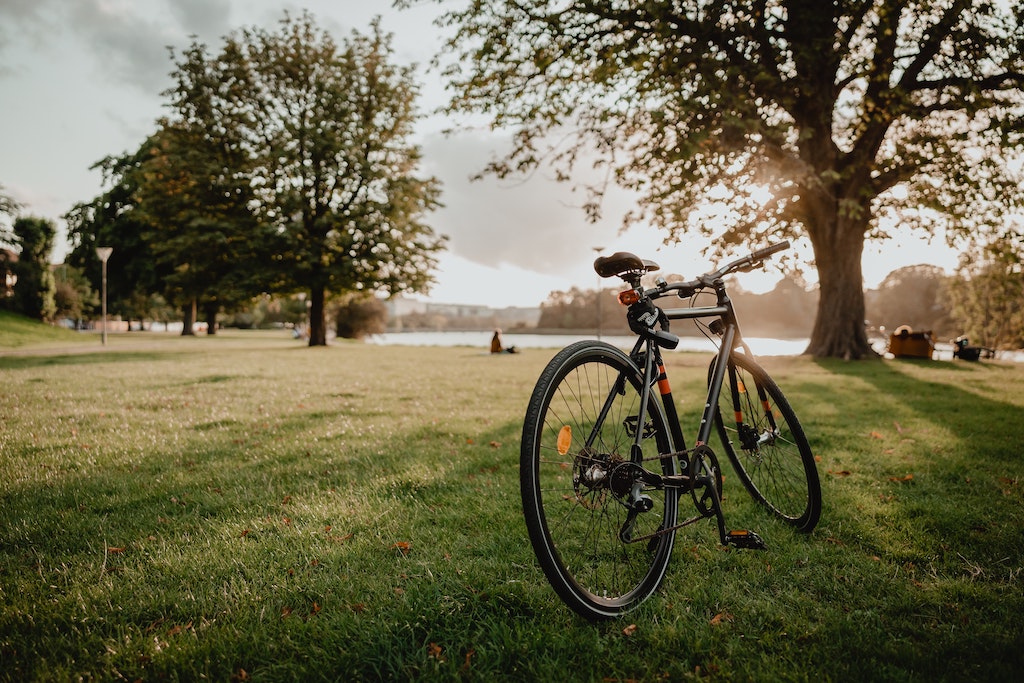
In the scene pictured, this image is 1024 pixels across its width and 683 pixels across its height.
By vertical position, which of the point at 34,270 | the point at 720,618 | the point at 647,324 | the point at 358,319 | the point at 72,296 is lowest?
the point at 720,618

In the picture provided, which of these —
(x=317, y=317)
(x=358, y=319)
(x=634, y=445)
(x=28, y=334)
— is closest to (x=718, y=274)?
(x=634, y=445)

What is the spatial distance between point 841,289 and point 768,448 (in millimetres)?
15104

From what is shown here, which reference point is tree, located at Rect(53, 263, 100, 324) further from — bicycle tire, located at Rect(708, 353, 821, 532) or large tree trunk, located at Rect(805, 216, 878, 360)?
bicycle tire, located at Rect(708, 353, 821, 532)

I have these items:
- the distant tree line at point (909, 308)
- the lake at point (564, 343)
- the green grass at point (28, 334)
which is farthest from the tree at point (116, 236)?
the distant tree line at point (909, 308)

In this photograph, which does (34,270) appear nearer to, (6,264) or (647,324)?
(6,264)

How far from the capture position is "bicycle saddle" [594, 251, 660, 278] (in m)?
2.38

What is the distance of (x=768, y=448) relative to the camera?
3.34 metres

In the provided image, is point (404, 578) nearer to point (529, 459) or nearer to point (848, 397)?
point (529, 459)

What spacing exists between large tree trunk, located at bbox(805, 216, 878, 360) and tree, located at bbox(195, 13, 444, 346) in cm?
1620

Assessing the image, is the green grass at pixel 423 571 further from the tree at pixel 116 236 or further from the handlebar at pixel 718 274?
the tree at pixel 116 236

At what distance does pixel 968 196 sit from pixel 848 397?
9.45 meters

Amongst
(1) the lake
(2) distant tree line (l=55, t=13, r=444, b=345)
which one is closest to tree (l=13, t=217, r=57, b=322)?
(2) distant tree line (l=55, t=13, r=444, b=345)

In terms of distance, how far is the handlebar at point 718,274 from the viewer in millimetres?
2682

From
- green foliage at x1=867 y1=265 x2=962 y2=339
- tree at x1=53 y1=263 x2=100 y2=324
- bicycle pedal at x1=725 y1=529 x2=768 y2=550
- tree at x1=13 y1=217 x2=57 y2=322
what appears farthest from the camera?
green foliage at x1=867 y1=265 x2=962 y2=339
